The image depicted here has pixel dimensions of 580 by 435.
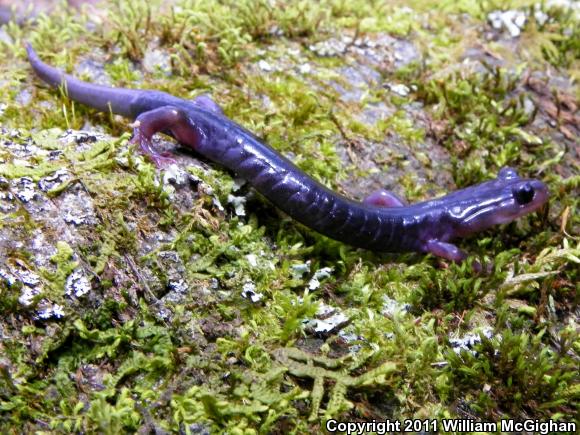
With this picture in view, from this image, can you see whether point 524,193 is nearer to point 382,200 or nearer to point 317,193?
point 382,200

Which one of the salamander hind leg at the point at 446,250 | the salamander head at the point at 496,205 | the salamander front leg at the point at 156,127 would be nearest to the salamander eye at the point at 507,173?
the salamander head at the point at 496,205

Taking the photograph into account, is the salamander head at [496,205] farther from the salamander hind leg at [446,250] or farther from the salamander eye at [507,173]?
the salamander hind leg at [446,250]

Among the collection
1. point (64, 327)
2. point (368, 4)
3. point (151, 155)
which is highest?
point (368, 4)

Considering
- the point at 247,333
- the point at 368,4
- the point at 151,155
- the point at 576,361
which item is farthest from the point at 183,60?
the point at 576,361

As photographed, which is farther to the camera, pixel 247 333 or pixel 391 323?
pixel 391 323

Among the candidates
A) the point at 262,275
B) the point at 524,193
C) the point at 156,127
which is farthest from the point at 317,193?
the point at 524,193

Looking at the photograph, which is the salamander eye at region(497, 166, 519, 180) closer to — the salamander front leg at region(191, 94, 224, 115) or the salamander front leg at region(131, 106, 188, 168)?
the salamander front leg at region(191, 94, 224, 115)

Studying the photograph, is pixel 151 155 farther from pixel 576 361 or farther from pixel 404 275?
pixel 576 361

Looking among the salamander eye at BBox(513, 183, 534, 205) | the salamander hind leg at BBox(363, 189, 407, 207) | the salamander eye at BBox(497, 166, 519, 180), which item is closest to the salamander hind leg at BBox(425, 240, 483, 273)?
the salamander hind leg at BBox(363, 189, 407, 207)
